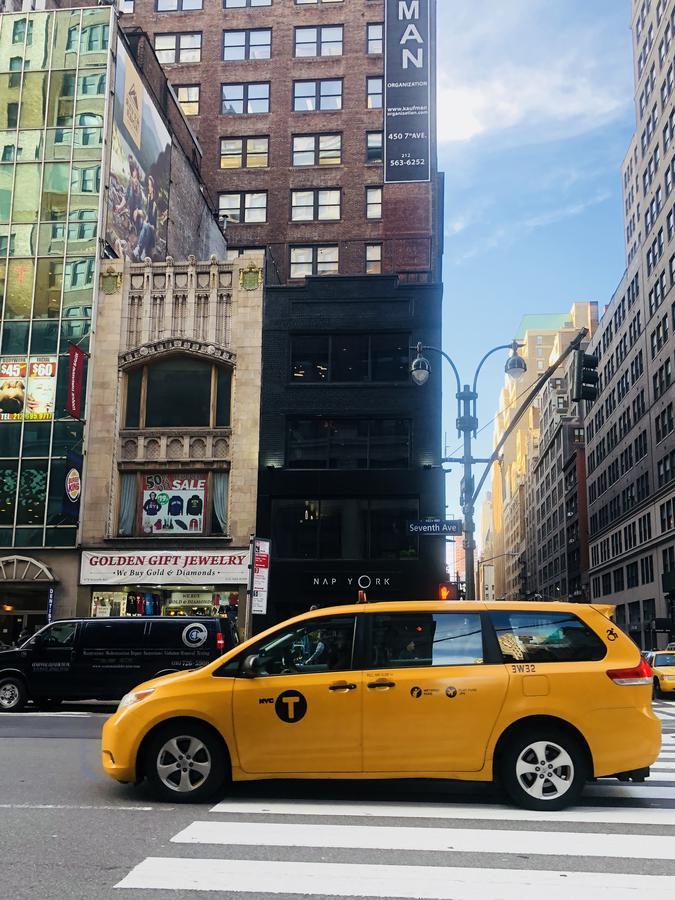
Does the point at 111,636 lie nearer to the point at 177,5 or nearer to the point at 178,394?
the point at 178,394

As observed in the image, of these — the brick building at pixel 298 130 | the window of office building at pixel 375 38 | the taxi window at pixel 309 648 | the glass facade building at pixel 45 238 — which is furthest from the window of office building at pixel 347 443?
the taxi window at pixel 309 648

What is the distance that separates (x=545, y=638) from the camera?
813 centimetres

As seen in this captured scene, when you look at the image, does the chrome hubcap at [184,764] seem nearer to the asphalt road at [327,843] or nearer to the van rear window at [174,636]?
the asphalt road at [327,843]

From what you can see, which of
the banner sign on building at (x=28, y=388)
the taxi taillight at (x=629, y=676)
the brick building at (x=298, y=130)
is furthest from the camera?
the brick building at (x=298, y=130)

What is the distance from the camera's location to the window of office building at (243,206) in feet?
160

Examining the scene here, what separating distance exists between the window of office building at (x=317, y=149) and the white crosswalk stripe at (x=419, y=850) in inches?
1742

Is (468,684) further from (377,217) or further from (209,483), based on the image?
(377,217)

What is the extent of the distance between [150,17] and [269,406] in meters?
30.8

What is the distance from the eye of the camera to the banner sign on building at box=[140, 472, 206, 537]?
3369 centimetres

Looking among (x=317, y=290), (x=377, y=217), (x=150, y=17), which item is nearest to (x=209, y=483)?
(x=317, y=290)

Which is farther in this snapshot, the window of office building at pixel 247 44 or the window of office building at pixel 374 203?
the window of office building at pixel 247 44

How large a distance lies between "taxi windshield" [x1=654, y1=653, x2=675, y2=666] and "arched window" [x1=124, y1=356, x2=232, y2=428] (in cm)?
1753

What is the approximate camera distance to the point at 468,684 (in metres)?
7.84

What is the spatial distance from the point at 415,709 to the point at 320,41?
49172mm
